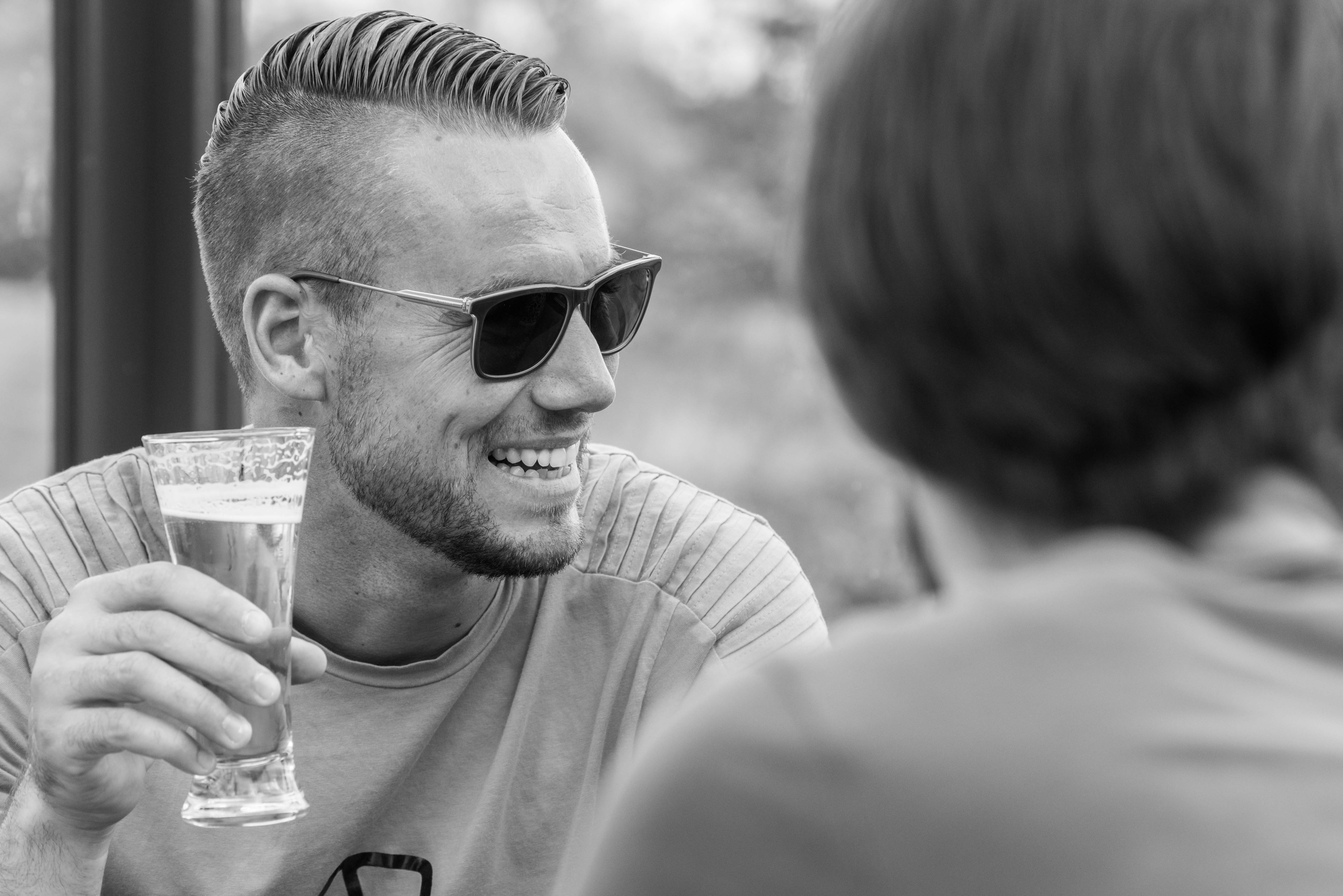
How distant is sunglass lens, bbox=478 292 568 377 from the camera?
200 centimetres

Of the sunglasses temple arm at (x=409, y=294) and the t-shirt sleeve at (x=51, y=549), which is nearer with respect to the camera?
the t-shirt sleeve at (x=51, y=549)

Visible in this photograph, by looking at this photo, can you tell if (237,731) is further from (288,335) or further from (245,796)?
(288,335)

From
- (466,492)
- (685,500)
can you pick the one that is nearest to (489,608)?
(466,492)

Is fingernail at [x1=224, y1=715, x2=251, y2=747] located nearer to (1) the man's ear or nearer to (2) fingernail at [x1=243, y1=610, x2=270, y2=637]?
(2) fingernail at [x1=243, y1=610, x2=270, y2=637]

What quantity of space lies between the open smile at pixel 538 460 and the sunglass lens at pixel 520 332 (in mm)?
115

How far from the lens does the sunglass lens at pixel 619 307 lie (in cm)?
208

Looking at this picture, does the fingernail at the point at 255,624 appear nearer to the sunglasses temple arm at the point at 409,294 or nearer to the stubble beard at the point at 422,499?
the stubble beard at the point at 422,499

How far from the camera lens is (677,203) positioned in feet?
15.4

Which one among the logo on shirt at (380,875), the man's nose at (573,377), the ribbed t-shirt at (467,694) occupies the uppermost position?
the man's nose at (573,377)

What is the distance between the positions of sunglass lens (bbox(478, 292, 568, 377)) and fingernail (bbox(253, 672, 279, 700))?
68cm

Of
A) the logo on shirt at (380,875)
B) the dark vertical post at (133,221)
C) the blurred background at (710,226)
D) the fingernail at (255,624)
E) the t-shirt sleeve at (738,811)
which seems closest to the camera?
the t-shirt sleeve at (738,811)

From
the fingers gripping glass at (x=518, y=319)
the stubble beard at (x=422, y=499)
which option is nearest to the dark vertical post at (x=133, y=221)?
the stubble beard at (x=422, y=499)

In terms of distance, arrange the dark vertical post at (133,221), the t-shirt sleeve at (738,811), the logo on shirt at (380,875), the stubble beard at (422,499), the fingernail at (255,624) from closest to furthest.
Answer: the t-shirt sleeve at (738,811) < the fingernail at (255,624) < the logo on shirt at (380,875) < the stubble beard at (422,499) < the dark vertical post at (133,221)

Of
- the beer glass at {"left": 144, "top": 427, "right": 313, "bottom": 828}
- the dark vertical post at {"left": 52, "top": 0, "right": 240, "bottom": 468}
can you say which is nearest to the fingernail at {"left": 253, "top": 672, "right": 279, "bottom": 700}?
the beer glass at {"left": 144, "top": 427, "right": 313, "bottom": 828}
